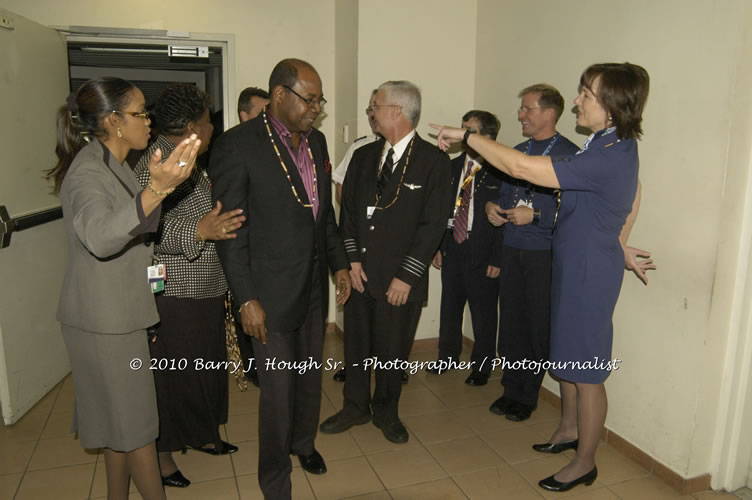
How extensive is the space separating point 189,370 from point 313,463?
0.74 m

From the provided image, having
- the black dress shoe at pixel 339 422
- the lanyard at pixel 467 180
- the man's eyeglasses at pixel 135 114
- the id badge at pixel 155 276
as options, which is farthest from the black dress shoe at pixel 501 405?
the man's eyeglasses at pixel 135 114

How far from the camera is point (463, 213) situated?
3.56m

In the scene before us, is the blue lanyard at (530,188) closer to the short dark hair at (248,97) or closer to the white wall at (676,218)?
the white wall at (676,218)

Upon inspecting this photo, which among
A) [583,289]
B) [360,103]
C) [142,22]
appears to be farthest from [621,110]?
[142,22]

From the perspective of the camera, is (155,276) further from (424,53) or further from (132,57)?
(132,57)

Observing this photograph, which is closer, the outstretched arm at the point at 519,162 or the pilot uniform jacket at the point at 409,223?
the outstretched arm at the point at 519,162

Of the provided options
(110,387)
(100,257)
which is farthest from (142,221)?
(110,387)

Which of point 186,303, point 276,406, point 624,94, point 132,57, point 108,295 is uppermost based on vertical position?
point 132,57

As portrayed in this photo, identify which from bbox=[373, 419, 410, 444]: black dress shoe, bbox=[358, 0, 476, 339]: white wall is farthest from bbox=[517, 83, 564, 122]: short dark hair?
bbox=[373, 419, 410, 444]: black dress shoe

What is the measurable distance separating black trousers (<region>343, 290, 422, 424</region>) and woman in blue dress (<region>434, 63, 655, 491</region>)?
808 millimetres

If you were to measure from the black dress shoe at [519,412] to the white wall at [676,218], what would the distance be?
0.46 meters

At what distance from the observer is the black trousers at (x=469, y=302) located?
11.7 feet

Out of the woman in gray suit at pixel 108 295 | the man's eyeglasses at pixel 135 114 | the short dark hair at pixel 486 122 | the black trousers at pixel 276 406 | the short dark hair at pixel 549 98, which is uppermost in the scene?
the short dark hair at pixel 549 98

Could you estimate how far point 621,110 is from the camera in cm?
210
